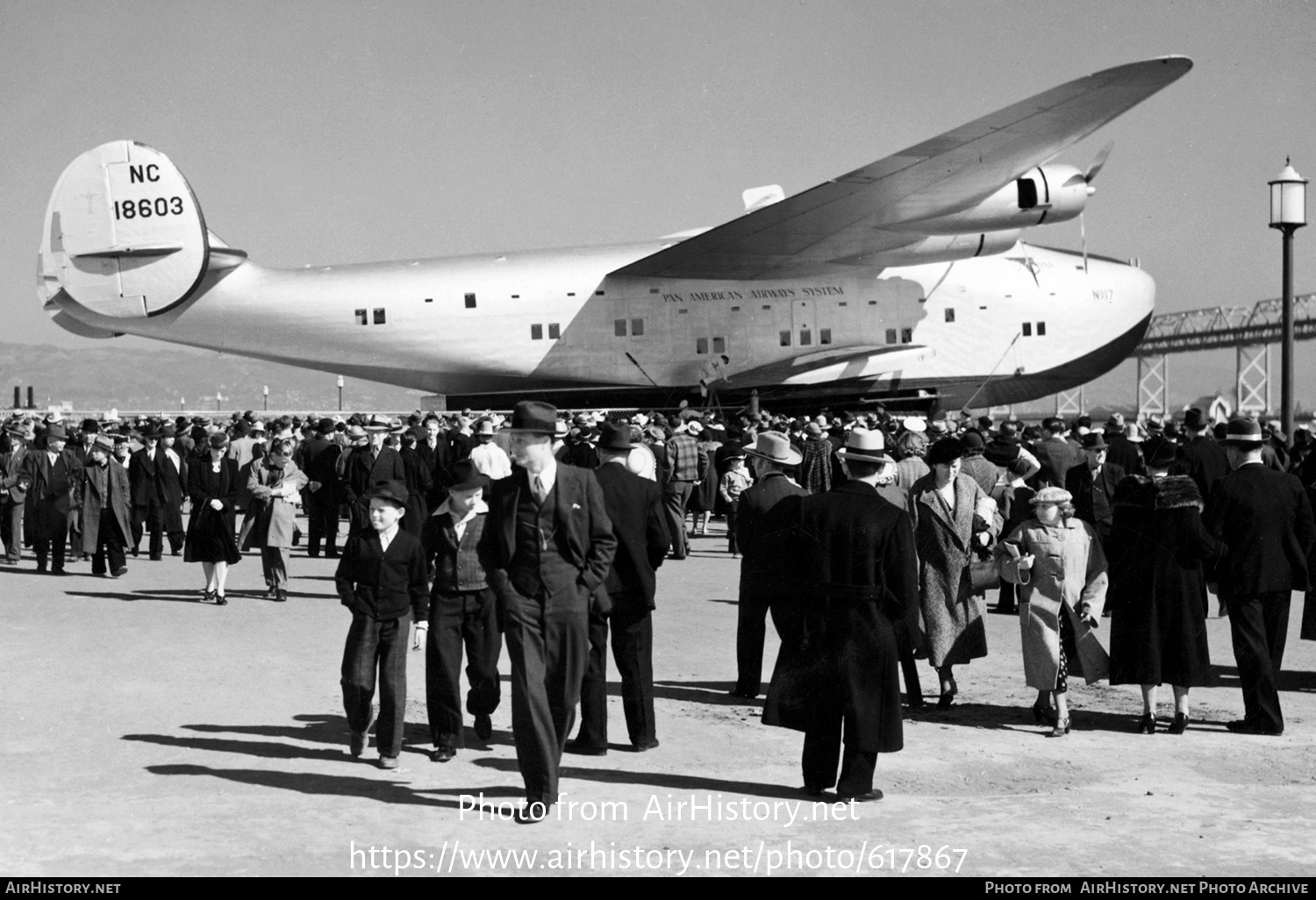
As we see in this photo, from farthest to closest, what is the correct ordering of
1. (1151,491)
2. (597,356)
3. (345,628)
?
(597,356) → (345,628) → (1151,491)

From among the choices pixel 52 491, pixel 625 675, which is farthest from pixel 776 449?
pixel 52 491

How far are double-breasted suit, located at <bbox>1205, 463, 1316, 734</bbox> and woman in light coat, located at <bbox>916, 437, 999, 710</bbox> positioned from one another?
4.83 feet

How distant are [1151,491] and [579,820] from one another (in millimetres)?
4373

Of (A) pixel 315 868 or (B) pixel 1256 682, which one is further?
(B) pixel 1256 682

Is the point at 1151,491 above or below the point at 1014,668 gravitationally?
above

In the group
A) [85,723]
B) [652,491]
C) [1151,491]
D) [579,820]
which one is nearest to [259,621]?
[85,723]

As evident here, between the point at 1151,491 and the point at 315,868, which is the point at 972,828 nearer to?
the point at 315,868

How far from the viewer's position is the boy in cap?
23.8 ft

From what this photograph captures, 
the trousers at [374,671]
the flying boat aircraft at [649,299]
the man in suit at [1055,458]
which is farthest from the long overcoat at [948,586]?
the flying boat aircraft at [649,299]

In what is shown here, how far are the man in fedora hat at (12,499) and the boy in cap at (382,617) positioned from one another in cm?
1051

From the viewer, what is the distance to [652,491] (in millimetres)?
7648

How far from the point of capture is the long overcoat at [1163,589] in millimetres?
8164

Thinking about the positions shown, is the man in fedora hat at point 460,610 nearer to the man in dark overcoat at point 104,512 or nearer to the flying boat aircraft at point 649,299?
the man in dark overcoat at point 104,512

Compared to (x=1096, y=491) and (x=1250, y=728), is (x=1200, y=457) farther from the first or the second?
(x=1250, y=728)
